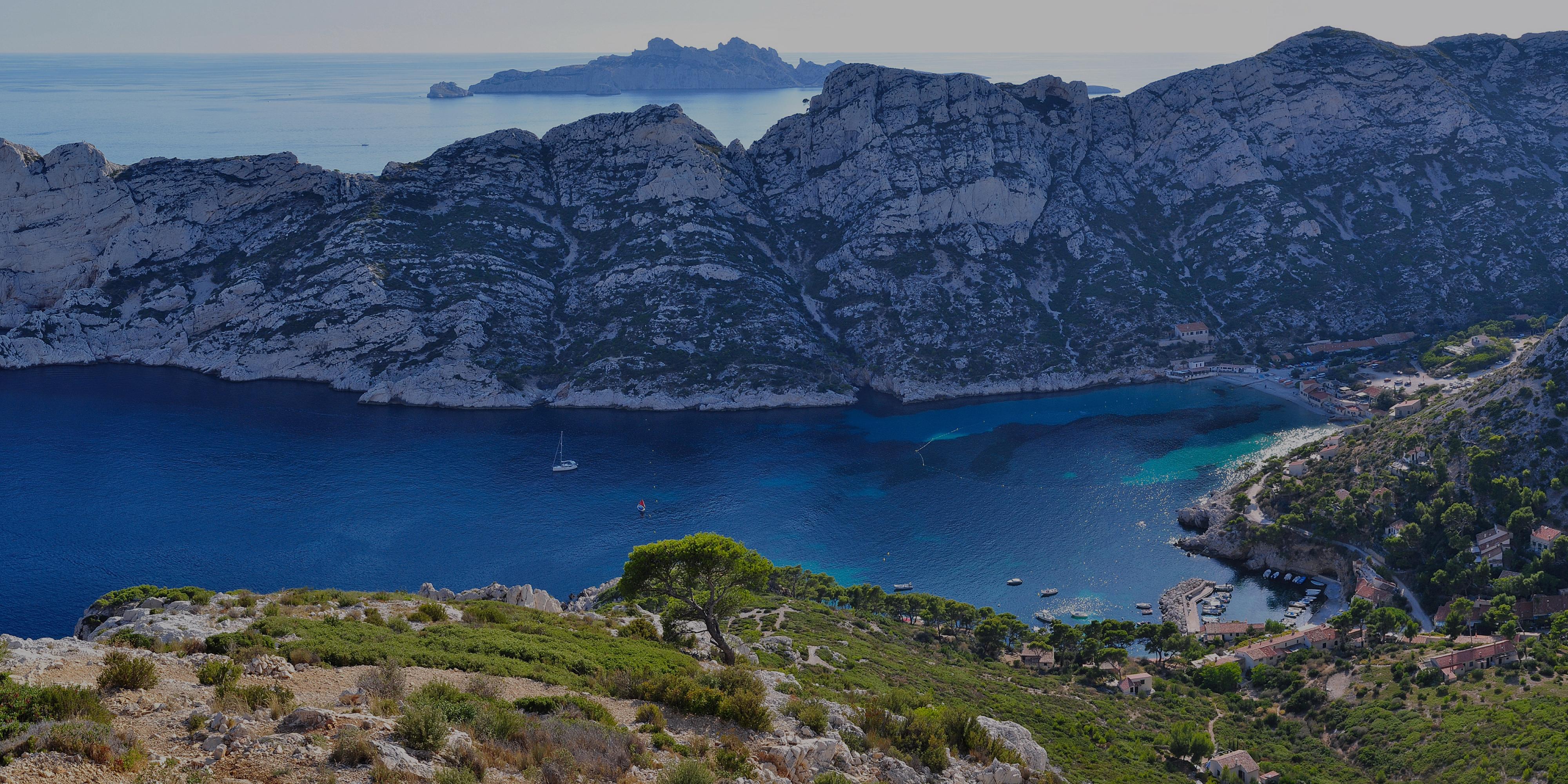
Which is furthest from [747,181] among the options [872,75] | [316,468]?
[316,468]

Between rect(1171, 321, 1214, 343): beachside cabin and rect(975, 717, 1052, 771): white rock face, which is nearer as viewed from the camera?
rect(975, 717, 1052, 771): white rock face

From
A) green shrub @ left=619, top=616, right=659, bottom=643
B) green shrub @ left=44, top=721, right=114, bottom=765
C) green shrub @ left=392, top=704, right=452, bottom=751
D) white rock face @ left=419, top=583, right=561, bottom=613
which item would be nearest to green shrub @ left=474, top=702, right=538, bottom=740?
green shrub @ left=392, top=704, right=452, bottom=751

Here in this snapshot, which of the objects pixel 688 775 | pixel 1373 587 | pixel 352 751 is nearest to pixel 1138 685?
pixel 1373 587

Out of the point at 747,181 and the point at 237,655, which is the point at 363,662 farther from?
the point at 747,181

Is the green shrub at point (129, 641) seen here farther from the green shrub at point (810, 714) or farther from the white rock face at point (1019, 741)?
the white rock face at point (1019, 741)

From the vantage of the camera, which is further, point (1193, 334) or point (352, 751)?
point (1193, 334)

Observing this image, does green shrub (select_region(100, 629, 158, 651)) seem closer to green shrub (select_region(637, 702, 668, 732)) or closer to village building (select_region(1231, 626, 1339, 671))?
green shrub (select_region(637, 702, 668, 732))

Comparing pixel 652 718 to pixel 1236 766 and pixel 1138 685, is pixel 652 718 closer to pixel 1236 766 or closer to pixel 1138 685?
pixel 1236 766
